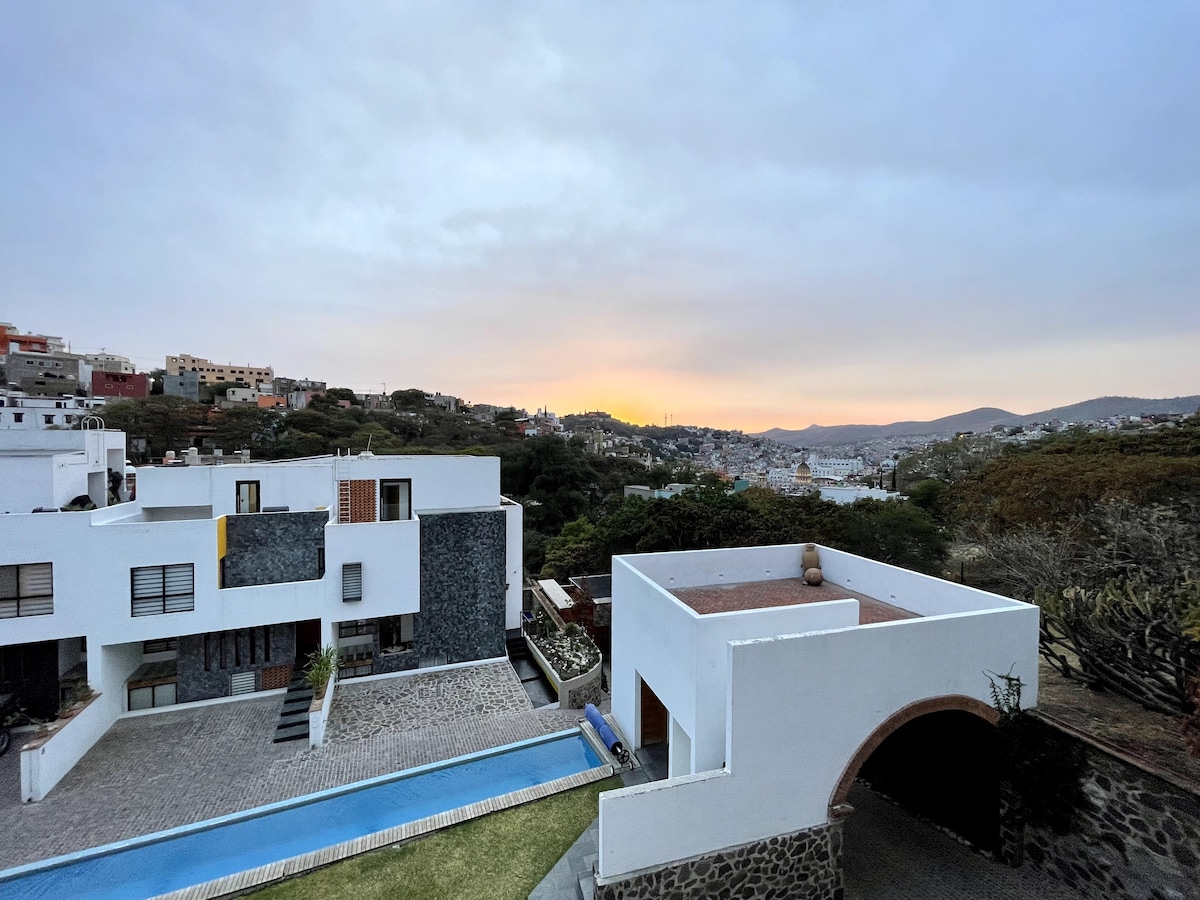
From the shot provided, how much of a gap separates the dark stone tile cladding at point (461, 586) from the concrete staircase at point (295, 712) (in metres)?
2.74

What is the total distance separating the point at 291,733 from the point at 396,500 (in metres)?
6.05

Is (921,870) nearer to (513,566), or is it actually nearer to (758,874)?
(758,874)

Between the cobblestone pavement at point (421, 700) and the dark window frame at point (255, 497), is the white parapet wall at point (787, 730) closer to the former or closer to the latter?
the cobblestone pavement at point (421, 700)

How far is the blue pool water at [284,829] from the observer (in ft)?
22.0

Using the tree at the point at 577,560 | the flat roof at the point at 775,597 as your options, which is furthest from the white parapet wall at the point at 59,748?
the tree at the point at 577,560

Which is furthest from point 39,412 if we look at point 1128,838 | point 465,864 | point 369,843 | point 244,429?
point 1128,838

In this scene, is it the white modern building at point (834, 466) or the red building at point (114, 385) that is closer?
the red building at point (114, 385)

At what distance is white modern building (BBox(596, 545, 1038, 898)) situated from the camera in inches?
217

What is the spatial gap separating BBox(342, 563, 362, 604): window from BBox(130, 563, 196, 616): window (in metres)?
3.01

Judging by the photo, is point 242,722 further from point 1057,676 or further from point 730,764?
point 1057,676

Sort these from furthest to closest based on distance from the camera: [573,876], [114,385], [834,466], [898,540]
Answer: [834,466], [114,385], [898,540], [573,876]

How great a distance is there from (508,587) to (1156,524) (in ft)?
54.4

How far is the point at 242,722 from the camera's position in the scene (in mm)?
10984

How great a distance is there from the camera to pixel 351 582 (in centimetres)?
1259
